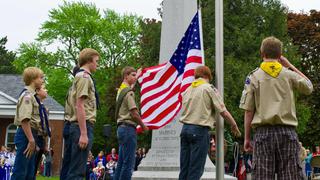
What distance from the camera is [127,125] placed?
799cm

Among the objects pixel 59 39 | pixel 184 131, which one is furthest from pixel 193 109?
pixel 59 39

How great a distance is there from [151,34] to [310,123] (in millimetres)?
12736

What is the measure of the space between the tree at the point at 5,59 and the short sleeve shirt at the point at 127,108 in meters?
72.0

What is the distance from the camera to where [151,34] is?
3512 centimetres

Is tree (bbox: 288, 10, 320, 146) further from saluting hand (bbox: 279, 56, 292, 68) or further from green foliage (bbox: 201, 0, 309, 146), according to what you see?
saluting hand (bbox: 279, 56, 292, 68)

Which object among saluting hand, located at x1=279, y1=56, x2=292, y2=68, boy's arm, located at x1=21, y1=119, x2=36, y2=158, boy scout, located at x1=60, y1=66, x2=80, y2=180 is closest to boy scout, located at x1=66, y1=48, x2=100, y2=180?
boy scout, located at x1=60, y1=66, x2=80, y2=180

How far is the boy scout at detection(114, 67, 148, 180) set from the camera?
7785mm

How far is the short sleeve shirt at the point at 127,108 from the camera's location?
798 cm

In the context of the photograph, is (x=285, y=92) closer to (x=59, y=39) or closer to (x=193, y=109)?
(x=193, y=109)

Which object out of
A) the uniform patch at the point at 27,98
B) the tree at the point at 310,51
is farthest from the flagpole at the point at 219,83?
the tree at the point at 310,51

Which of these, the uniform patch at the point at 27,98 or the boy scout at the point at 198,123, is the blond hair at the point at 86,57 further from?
the boy scout at the point at 198,123

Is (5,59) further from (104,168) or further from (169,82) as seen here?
(169,82)

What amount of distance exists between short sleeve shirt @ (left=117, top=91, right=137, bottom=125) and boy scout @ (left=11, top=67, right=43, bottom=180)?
1.40m

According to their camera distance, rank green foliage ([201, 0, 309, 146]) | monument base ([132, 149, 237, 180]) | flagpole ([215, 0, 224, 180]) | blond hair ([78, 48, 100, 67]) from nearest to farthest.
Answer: blond hair ([78, 48, 100, 67]), flagpole ([215, 0, 224, 180]), monument base ([132, 149, 237, 180]), green foliage ([201, 0, 309, 146])
